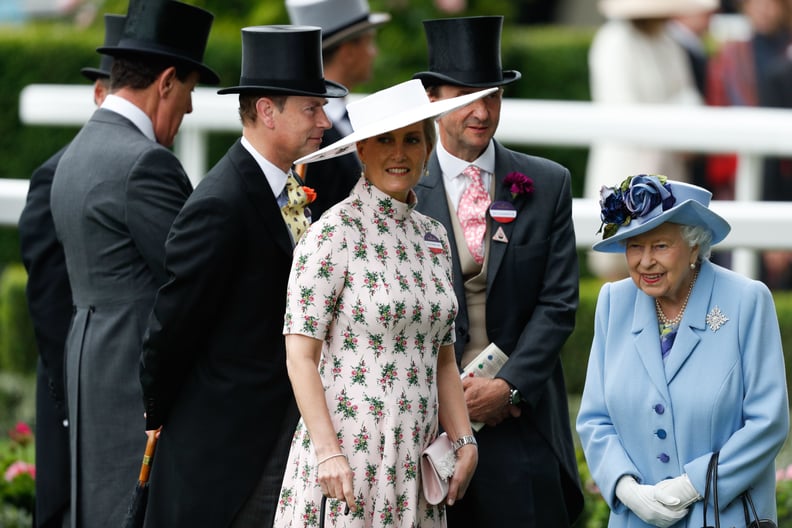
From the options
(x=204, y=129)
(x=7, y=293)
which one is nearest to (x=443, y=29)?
(x=204, y=129)

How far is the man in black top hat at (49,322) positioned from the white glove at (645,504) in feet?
7.27

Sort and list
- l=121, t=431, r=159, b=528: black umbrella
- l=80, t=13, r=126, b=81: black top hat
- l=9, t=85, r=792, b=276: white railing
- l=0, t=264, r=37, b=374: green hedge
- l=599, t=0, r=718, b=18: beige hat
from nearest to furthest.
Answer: l=121, t=431, r=159, b=528: black umbrella, l=80, t=13, r=126, b=81: black top hat, l=9, t=85, r=792, b=276: white railing, l=0, t=264, r=37, b=374: green hedge, l=599, t=0, r=718, b=18: beige hat

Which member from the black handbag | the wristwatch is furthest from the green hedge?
the black handbag

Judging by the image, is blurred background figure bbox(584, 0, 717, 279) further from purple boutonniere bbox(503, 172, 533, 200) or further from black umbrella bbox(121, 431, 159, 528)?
black umbrella bbox(121, 431, 159, 528)

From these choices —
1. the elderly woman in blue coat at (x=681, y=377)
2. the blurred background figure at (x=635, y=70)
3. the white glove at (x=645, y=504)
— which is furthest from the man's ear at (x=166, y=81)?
the blurred background figure at (x=635, y=70)

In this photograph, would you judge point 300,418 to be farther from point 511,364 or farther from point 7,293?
point 7,293

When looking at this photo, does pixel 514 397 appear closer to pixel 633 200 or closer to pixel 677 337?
pixel 677 337

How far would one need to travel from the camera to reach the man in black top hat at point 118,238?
5.28 metres

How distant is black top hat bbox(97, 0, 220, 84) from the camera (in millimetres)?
5539

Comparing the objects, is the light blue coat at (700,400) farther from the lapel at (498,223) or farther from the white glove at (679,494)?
the lapel at (498,223)

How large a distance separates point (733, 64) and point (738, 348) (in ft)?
23.2

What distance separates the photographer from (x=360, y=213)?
4.59 meters

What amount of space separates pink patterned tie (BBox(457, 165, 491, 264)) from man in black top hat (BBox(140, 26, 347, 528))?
75cm

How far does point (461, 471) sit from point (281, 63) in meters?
1.35
